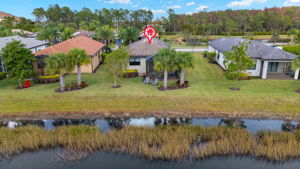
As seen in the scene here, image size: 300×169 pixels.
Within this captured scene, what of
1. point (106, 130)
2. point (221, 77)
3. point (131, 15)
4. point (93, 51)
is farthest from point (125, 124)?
point (131, 15)

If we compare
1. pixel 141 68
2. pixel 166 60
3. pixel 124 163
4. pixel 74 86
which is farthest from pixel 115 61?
pixel 124 163

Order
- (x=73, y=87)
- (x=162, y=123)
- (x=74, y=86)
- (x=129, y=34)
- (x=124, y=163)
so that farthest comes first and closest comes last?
(x=129, y=34)
(x=74, y=86)
(x=73, y=87)
(x=162, y=123)
(x=124, y=163)

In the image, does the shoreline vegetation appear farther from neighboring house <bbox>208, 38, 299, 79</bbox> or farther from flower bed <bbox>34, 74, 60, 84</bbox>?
neighboring house <bbox>208, 38, 299, 79</bbox>

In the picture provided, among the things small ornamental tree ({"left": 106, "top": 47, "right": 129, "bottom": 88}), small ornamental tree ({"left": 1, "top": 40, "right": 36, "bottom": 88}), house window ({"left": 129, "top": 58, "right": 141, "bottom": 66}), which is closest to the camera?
small ornamental tree ({"left": 1, "top": 40, "right": 36, "bottom": 88})

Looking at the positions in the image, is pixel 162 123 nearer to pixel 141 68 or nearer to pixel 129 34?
pixel 141 68

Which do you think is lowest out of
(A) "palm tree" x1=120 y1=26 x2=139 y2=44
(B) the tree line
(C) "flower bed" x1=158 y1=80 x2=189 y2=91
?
(C) "flower bed" x1=158 y1=80 x2=189 y2=91

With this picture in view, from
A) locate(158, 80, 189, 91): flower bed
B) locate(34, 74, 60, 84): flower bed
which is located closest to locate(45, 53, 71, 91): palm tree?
locate(34, 74, 60, 84): flower bed
